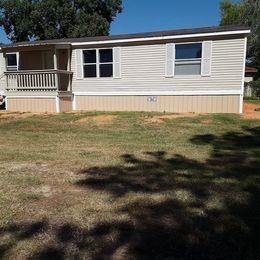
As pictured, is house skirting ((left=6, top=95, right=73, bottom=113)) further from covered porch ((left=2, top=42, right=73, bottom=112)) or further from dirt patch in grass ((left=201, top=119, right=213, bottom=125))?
dirt patch in grass ((left=201, top=119, right=213, bottom=125))

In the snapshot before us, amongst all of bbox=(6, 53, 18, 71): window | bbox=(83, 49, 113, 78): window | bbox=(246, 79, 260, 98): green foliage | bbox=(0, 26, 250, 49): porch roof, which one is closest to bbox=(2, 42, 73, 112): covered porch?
bbox=(0, 26, 250, 49): porch roof

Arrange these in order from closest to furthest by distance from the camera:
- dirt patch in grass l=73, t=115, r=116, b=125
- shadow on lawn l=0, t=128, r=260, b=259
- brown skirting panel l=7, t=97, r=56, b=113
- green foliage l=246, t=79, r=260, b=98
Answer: shadow on lawn l=0, t=128, r=260, b=259, dirt patch in grass l=73, t=115, r=116, b=125, brown skirting panel l=7, t=97, r=56, b=113, green foliage l=246, t=79, r=260, b=98

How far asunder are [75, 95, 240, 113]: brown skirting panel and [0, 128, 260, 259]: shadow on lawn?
7.72 m

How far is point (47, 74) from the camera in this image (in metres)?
15.4

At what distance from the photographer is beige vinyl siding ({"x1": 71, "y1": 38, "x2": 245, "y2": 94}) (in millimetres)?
13305

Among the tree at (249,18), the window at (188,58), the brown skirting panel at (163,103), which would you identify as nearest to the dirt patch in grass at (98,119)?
the brown skirting panel at (163,103)

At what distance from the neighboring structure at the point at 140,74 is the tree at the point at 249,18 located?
21231 mm

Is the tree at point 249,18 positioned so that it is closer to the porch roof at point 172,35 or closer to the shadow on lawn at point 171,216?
the porch roof at point 172,35

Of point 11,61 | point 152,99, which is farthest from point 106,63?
point 11,61

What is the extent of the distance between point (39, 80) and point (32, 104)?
3.81ft

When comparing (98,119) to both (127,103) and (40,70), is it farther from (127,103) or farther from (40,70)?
(40,70)

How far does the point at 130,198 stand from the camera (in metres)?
4.35

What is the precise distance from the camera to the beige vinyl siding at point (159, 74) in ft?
43.7

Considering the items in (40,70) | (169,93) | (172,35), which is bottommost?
(169,93)
